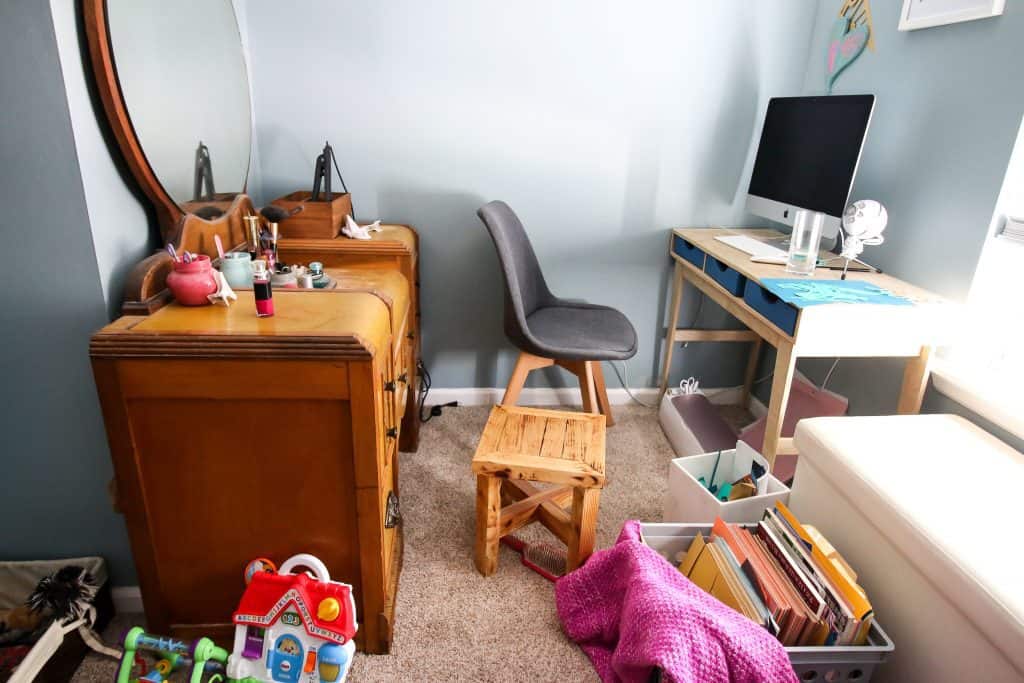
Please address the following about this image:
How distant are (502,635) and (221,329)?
97 centimetres

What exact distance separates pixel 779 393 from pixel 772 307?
0.80ft

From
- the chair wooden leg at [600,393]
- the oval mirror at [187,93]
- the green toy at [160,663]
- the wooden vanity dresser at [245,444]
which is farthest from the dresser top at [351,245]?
the green toy at [160,663]

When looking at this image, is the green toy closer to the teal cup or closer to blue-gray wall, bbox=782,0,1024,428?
the teal cup

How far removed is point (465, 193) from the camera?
2.36 meters

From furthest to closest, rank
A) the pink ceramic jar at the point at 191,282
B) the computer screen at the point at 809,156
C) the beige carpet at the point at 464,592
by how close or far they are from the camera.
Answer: the computer screen at the point at 809,156 < the beige carpet at the point at 464,592 < the pink ceramic jar at the point at 191,282

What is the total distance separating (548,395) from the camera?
Result: 2686 mm

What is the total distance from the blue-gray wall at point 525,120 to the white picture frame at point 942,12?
49 cm

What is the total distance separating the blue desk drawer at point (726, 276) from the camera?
194cm

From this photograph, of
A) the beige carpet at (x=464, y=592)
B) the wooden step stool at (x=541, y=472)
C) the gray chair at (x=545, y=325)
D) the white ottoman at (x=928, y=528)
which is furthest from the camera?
the gray chair at (x=545, y=325)

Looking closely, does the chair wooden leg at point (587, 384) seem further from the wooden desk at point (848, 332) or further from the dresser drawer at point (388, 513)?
the dresser drawer at point (388, 513)

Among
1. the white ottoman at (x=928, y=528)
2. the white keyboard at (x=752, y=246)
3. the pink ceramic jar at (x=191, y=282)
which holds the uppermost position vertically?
the pink ceramic jar at (x=191, y=282)

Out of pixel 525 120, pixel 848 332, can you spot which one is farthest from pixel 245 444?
pixel 525 120

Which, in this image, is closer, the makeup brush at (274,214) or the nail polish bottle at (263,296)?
the nail polish bottle at (263,296)

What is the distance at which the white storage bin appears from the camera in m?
1.59
